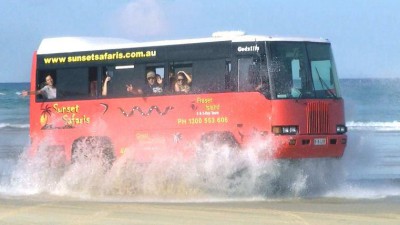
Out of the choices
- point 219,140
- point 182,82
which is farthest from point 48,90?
point 219,140

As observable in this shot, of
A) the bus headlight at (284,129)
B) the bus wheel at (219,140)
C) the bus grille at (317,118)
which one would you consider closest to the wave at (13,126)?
the bus wheel at (219,140)

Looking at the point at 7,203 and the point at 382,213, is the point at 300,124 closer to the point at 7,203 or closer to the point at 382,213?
the point at 382,213

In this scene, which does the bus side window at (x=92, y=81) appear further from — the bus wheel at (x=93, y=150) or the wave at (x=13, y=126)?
the wave at (x=13, y=126)

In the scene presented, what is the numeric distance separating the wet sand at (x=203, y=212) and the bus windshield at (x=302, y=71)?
2050 millimetres

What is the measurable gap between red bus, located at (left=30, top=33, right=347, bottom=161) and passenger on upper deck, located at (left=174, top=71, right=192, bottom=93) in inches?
3.4

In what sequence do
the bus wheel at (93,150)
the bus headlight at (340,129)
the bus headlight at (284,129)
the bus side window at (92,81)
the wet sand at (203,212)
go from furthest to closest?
the bus side window at (92,81) → the bus wheel at (93,150) → the bus headlight at (340,129) → the bus headlight at (284,129) → the wet sand at (203,212)

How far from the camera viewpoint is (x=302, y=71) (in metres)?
17.0

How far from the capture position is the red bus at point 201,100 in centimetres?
1664

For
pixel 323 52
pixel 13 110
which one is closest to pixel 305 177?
pixel 323 52

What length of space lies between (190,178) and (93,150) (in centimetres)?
252

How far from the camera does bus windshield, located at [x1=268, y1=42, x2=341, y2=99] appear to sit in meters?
16.7

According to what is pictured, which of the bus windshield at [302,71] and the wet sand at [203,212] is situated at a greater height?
the bus windshield at [302,71]

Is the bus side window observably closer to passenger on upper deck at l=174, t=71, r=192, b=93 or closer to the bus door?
passenger on upper deck at l=174, t=71, r=192, b=93

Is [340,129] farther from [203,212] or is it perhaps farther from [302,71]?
[203,212]
